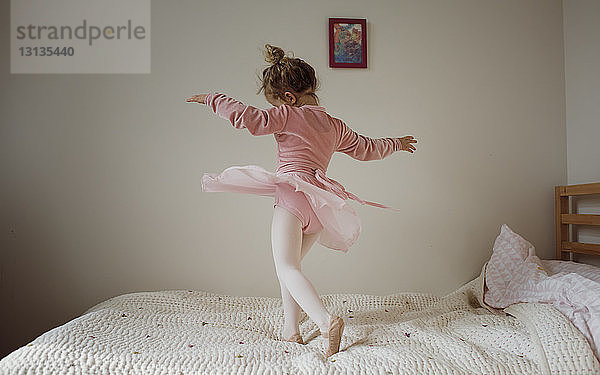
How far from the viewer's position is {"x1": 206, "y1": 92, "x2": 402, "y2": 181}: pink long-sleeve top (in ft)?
4.76

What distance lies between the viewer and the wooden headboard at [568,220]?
6.79 feet

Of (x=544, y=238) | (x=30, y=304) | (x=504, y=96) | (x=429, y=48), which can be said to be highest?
(x=429, y=48)

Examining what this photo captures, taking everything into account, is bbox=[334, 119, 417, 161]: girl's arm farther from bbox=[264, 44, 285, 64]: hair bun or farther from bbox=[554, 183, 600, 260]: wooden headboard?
bbox=[554, 183, 600, 260]: wooden headboard

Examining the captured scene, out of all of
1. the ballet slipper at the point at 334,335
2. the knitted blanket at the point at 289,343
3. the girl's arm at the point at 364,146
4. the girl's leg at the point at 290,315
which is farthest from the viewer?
the girl's arm at the point at 364,146

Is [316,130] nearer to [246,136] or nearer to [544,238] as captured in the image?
[246,136]

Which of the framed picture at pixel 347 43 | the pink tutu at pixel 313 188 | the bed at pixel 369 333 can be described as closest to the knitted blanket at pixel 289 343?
the bed at pixel 369 333

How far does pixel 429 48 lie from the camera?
90.7 inches

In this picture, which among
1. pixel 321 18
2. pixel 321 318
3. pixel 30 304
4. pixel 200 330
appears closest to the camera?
pixel 321 318

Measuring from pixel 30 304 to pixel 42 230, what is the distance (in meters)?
0.32

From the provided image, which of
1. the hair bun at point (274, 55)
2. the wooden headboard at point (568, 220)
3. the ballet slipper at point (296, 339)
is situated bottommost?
the ballet slipper at point (296, 339)

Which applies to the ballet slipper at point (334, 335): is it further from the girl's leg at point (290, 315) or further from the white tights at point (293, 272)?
the girl's leg at point (290, 315)

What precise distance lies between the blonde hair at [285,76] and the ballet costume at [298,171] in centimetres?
9

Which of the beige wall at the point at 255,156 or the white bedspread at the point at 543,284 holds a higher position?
the beige wall at the point at 255,156

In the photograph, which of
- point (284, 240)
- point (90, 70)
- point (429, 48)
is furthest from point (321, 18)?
point (284, 240)
